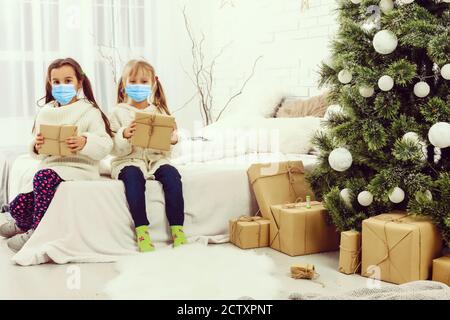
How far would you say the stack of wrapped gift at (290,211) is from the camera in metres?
2.72

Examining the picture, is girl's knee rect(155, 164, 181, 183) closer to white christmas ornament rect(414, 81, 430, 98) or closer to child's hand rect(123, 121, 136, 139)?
child's hand rect(123, 121, 136, 139)

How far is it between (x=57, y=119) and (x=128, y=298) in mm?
1008

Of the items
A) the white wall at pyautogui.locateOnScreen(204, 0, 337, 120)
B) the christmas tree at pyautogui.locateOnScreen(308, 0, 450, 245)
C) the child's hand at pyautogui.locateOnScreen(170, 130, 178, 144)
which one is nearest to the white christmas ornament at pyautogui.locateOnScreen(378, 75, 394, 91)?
the christmas tree at pyautogui.locateOnScreen(308, 0, 450, 245)

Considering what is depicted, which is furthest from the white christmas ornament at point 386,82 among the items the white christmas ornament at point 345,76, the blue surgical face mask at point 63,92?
the blue surgical face mask at point 63,92

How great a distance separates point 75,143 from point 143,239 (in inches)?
20.0

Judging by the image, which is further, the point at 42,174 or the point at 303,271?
the point at 42,174

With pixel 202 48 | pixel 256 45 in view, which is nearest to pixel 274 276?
pixel 256 45

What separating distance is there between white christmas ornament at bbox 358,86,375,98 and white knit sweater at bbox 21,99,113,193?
3.67 ft

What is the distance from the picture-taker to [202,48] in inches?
207

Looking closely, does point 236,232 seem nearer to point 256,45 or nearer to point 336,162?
point 336,162

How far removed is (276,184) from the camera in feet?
9.75

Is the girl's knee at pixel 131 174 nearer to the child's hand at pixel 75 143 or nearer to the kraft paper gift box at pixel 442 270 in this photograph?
the child's hand at pixel 75 143

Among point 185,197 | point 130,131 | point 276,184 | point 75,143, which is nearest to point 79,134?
point 75,143

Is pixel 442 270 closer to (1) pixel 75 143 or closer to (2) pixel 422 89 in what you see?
(2) pixel 422 89
